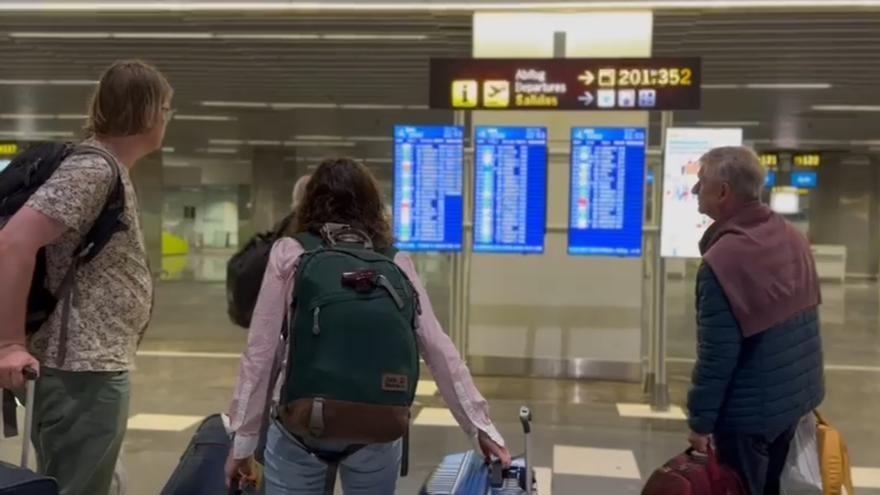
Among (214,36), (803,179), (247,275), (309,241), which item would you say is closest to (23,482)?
(309,241)

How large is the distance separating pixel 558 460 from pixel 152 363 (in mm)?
4297

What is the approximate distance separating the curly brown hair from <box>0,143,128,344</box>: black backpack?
0.42 meters

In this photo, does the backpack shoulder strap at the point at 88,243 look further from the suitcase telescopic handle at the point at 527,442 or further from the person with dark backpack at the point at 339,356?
the suitcase telescopic handle at the point at 527,442

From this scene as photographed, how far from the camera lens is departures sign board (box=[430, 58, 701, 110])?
5.32m

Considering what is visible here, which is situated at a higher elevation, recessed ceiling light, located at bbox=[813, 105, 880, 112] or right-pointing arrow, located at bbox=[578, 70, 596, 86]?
recessed ceiling light, located at bbox=[813, 105, 880, 112]

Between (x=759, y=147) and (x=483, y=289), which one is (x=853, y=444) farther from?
(x=759, y=147)

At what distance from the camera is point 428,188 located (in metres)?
6.05

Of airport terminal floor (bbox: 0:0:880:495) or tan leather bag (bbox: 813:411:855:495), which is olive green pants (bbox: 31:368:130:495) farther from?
tan leather bag (bbox: 813:411:855:495)

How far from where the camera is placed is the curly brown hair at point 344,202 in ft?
6.29

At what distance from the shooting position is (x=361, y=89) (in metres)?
12.9

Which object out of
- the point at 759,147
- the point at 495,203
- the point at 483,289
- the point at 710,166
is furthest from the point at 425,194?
the point at 759,147

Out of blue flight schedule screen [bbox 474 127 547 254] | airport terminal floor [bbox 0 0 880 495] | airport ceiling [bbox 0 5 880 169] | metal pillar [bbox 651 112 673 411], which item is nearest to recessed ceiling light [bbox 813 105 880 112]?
airport ceiling [bbox 0 5 880 169]

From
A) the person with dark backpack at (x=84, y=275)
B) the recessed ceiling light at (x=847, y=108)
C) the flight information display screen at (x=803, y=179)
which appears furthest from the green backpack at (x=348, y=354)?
the flight information display screen at (x=803, y=179)

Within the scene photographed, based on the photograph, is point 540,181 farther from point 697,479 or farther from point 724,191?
point 697,479
